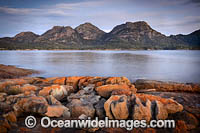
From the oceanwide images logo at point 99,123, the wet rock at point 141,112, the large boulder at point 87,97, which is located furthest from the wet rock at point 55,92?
the wet rock at point 141,112

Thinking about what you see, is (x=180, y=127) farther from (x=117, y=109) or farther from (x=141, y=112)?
(x=117, y=109)

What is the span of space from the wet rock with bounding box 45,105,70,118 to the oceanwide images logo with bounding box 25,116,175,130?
0.27m

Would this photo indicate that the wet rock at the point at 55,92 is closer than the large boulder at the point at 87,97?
No

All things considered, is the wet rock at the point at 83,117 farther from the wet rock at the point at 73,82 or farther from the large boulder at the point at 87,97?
→ the wet rock at the point at 73,82

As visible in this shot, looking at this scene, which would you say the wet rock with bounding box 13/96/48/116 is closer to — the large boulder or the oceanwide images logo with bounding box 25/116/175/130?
the oceanwide images logo with bounding box 25/116/175/130

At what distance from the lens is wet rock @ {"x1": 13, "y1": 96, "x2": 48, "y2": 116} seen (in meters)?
6.15

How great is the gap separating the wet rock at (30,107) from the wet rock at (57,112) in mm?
178

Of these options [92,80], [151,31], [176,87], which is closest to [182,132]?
[176,87]

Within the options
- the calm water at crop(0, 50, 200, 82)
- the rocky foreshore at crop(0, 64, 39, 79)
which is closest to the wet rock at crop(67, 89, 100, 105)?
the calm water at crop(0, 50, 200, 82)

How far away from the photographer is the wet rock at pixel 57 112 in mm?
6111

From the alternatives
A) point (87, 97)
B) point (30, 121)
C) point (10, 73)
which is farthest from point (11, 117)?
point (10, 73)

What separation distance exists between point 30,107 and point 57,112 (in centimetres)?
118

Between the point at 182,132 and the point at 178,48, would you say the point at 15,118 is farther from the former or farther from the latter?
the point at 178,48

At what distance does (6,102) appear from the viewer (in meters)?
6.85
